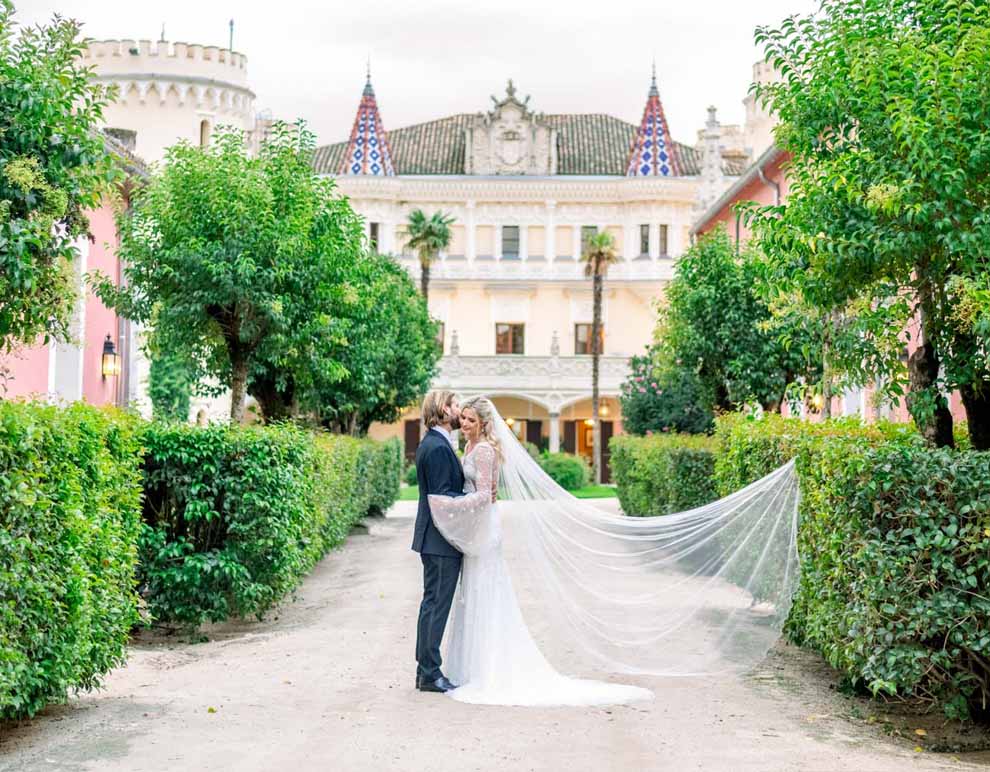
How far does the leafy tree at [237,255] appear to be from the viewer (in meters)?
17.3

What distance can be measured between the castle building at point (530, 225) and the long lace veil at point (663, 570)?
48.0m

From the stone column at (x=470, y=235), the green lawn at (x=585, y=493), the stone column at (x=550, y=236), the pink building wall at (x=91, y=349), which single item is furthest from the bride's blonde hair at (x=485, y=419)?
the stone column at (x=550, y=236)

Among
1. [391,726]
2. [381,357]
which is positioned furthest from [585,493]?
[391,726]

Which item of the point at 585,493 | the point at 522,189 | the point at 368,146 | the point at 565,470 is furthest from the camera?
the point at 522,189

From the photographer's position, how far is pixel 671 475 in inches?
799

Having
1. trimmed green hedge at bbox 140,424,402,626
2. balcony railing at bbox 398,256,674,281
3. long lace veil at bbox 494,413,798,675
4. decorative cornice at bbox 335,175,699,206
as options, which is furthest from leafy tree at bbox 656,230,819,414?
balcony railing at bbox 398,256,674,281

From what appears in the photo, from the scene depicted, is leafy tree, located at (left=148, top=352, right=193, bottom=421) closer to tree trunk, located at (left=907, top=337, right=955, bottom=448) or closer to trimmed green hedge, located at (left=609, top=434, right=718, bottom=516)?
trimmed green hedge, located at (left=609, top=434, right=718, bottom=516)

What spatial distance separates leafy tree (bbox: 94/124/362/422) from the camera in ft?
56.8

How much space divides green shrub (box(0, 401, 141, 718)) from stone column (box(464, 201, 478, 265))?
51.8 m

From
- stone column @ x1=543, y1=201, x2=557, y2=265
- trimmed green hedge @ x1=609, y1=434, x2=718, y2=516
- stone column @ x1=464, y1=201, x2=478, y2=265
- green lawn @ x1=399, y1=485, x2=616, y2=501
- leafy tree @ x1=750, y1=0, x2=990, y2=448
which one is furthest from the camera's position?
stone column @ x1=543, y1=201, x2=557, y2=265

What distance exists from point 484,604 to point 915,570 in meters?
3.13

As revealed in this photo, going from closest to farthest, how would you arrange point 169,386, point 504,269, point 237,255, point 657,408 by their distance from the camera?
point 237,255 < point 169,386 < point 657,408 < point 504,269

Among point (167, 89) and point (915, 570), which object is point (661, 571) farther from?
point (167, 89)

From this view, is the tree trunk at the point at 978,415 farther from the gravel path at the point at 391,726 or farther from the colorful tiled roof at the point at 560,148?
the colorful tiled roof at the point at 560,148
